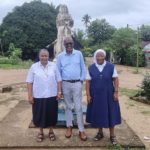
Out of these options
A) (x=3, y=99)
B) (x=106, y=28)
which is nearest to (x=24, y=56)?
(x=106, y=28)

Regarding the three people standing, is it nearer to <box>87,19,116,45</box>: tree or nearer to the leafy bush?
the leafy bush

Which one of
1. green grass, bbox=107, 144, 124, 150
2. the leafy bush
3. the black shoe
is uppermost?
the leafy bush

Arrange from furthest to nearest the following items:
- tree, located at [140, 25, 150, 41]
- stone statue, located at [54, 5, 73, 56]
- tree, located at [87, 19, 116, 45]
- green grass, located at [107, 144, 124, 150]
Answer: tree, located at [140, 25, 150, 41] → tree, located at [87, 19, 116, 45] → stone statue, located at [54, 5, 73, 56] → green grass, located at [107, 144, 124, 150]

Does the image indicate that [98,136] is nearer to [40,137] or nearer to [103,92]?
[103,92]

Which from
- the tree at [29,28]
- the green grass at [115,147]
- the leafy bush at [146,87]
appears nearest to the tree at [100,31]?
the tree at [29,28]

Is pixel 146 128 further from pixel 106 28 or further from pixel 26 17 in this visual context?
pixel 106 28

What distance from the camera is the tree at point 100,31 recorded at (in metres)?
60.2

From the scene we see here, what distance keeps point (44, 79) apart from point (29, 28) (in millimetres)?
38124

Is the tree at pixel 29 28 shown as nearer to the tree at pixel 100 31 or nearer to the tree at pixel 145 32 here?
the tree at pixel 100 31

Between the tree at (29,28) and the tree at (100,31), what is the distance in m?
15.7

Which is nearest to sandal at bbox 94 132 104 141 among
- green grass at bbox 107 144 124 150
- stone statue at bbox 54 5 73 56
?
green grass at bbox 107 144 124 150

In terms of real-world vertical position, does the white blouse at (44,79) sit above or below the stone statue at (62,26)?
below

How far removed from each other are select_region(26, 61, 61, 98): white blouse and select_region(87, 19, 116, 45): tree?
53596 millimetres

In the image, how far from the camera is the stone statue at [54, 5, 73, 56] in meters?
9.00
